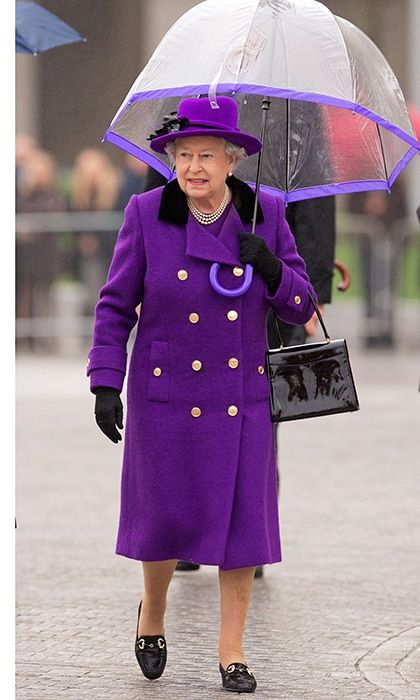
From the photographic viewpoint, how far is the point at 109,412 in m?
5.61

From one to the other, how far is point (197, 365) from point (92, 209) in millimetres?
13699

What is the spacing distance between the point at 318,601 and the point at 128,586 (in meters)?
0.77

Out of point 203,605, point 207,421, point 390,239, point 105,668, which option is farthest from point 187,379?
point 390,239

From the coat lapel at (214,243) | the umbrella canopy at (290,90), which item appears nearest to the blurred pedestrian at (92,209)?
the umbrella canopy at (290,90)

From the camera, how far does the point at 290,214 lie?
24.6 ft

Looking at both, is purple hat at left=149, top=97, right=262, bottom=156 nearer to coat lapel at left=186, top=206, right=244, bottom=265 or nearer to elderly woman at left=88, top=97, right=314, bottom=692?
elderly woman at left=88, top=97, right=314, bottom=692

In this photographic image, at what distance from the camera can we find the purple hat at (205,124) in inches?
222

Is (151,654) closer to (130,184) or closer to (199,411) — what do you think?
(199,411)

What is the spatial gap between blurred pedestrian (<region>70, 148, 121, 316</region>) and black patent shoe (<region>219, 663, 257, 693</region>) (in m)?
12.7

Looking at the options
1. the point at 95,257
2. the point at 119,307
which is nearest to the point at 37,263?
the point at 95,257

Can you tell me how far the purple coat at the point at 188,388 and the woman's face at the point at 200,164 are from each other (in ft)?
0.47

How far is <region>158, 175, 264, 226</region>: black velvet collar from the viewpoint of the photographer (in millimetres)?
5805
